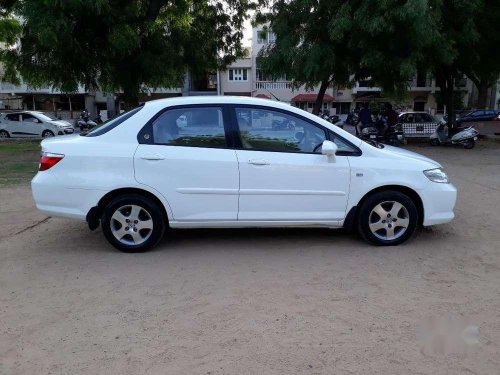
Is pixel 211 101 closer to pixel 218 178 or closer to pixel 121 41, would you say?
pixel 218 178

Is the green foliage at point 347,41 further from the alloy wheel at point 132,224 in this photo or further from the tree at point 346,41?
the alloy wheel at point 132,224

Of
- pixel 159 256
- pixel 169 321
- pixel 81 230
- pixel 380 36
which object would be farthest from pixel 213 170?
pixel 380 36

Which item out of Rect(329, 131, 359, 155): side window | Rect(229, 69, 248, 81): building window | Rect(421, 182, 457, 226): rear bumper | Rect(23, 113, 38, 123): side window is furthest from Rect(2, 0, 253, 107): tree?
Rect(229, 69, 248, 81): building window

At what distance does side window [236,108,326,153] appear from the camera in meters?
4.92

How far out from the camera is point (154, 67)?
613 inches

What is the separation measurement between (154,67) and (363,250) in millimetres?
12455

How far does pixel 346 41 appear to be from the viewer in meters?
14.9

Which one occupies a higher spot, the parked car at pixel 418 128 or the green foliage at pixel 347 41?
the green foliage at pixel 347 41

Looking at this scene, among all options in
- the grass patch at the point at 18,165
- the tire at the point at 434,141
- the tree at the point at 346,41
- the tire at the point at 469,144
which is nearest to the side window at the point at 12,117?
the grass patch at the point at 18,165

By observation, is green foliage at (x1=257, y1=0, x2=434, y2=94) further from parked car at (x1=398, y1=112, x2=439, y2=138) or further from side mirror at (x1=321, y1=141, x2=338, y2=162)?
side mirror at (x1=321, y1=141, x2=338, y2=162)

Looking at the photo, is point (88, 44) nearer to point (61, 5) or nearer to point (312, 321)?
point (61, 5)

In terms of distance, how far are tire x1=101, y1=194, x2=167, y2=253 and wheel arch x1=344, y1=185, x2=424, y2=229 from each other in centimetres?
203

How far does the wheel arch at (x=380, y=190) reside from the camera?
5.02 m

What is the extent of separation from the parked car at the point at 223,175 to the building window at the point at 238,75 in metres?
42.0
